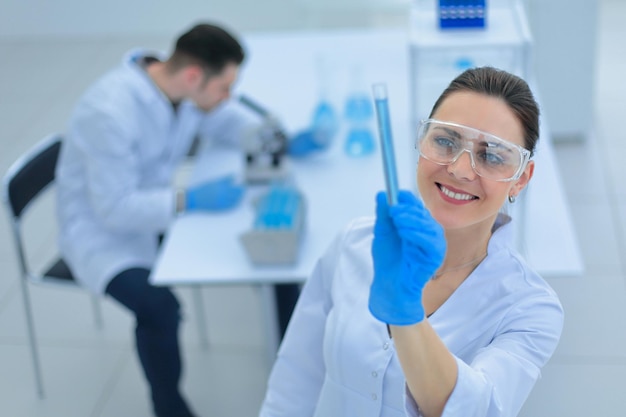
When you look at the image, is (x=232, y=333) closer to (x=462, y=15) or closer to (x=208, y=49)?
(x=208, y=49)

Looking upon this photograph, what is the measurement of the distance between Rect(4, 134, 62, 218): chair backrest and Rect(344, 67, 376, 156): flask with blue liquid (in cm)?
88

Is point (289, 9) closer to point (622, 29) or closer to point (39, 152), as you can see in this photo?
point (622, 29)

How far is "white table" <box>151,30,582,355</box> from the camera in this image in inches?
84.0

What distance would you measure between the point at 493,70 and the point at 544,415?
531 mm


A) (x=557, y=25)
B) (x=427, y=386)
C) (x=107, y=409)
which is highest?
(x=557, y=25)

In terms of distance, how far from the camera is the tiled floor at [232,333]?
54.5 inches

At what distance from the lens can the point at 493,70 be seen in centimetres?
128

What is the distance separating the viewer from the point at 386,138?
1.08 m

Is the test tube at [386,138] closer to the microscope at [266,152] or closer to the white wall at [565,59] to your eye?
the microscope at [266,152]

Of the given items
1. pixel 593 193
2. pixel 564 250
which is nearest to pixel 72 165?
pixel 564 250

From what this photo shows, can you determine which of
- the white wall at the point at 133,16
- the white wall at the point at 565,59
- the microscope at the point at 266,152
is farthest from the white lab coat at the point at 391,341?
the white wall at the point at 133,16

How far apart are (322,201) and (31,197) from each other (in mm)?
844

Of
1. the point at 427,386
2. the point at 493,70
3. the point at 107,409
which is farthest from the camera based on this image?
the point at 107,409

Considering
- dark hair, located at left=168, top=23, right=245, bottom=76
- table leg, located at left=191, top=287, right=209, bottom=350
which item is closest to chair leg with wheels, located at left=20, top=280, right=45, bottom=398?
table leg, located at left=191, top=287, right=209, bottom=350
